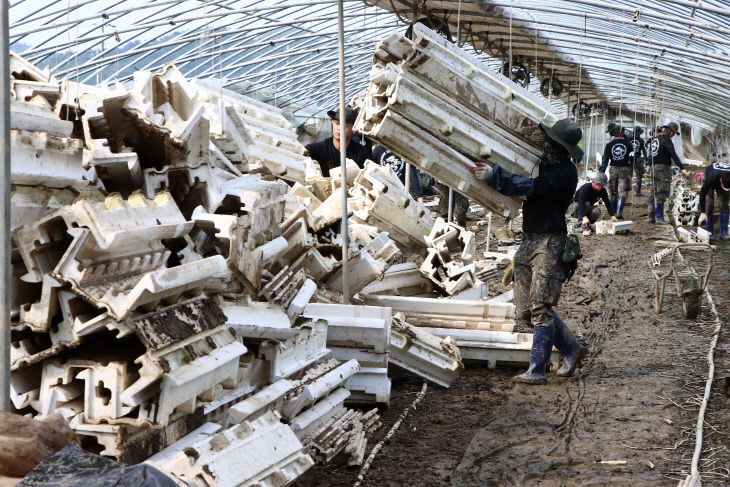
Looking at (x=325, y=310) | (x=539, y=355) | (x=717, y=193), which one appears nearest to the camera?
(x=325, y=310)

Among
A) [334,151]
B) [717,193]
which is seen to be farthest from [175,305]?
[717,193]

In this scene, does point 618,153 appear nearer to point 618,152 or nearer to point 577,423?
point 618,152

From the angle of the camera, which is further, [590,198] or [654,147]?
[654,147]

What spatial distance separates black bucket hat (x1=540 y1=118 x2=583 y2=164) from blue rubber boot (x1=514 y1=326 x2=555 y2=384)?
4.52 feet

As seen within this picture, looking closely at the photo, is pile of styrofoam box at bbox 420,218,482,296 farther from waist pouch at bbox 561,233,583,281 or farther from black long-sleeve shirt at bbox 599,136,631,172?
black long-sleeve shirt at bbox 599,136,631,172

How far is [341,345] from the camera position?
5.62 meters

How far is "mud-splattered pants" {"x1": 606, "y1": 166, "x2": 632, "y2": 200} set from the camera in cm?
1792

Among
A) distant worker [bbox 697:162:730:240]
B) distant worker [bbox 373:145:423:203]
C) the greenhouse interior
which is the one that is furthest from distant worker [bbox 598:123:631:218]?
the greenhouse interior

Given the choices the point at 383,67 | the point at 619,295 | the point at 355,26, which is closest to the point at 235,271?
the point at 383,67

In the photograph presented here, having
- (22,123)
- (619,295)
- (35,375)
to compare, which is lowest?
(619,295)

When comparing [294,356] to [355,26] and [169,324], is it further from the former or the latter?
[355,26]

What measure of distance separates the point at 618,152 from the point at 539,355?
12.2 m

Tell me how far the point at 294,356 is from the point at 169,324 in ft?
4.21

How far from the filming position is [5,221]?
3.15 m
